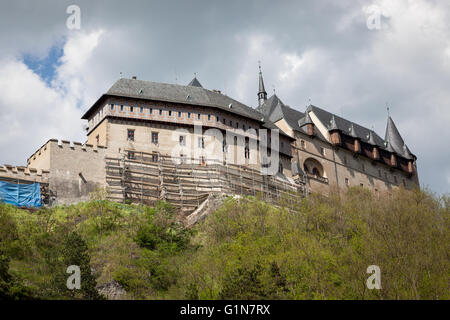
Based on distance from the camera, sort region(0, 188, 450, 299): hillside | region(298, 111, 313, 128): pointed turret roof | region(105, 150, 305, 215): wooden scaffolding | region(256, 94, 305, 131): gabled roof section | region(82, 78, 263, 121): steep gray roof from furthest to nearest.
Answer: region(298, 111, 313, 128): pointed turret roof
region(256, 94, 305, 131): gabled roof section
region(82, 78, 263, 121): steep gray roof
region(105, 150, 305, 215): wooden scaffolding
region(0, 188, 450, 299): hillside

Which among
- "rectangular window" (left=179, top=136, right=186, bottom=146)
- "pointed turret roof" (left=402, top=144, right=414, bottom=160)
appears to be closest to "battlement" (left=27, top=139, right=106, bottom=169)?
"rectangular window" (left=179, top=136, right=186, bottom=146)

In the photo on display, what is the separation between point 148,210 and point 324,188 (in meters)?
25.9

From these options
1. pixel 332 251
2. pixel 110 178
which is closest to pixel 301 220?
pixel 332 251

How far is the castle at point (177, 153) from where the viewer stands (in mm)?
45406

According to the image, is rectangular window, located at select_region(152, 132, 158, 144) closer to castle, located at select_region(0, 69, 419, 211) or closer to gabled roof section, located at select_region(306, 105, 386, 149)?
castle, located at select_region(0, 69, 419, 211)

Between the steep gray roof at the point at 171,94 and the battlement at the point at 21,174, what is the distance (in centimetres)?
1025

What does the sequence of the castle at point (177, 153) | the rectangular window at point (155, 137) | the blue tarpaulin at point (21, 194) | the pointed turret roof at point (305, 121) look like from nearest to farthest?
the blue tarpaulin at point (21, 194), the castle at point (177, 153), the rectangular window at point (155, 137), the pointed turret roof at point (305, 121)

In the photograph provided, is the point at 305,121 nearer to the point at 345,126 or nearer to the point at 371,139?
the point at 345,126

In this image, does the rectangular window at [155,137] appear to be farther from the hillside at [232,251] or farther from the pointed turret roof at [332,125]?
the pointed turret roof at [332,125]

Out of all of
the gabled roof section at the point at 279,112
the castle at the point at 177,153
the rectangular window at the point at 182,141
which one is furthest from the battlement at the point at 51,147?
the gabled roof section at the point at 279,112

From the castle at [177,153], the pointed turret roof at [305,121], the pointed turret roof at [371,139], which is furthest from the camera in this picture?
the pointed turret roof at [371,139]

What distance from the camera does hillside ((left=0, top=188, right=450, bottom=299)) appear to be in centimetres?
2875

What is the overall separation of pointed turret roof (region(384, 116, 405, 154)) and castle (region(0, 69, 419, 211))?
18584 millimetres
